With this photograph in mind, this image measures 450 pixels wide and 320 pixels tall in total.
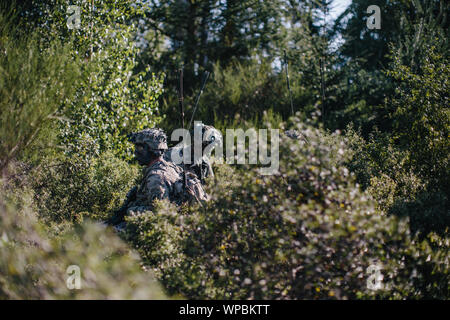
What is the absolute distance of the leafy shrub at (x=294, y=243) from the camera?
10.1 ft

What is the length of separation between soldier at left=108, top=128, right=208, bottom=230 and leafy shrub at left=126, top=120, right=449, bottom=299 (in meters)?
0.79

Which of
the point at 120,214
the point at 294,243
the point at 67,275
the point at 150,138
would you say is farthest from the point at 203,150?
the point at 67,275

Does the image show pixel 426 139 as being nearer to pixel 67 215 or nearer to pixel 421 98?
pixel 421 98

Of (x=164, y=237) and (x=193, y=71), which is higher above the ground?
(x=193, y=71)

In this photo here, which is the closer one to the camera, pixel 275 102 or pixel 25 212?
pixel 25 212

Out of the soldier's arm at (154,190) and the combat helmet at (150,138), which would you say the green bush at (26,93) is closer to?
the combat helmet at (150,138)

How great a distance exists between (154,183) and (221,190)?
121cm

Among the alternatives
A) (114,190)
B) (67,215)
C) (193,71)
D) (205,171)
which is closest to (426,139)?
(205,171)

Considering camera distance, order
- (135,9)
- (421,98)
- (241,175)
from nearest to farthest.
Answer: (241,175) → (421,98) → (135,9)

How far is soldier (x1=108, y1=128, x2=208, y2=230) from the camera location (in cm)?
471

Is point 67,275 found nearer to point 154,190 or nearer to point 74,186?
point 154,190

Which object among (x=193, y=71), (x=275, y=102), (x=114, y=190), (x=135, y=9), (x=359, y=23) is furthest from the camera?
(x=359, y=23)

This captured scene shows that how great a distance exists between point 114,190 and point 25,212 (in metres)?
1.74
